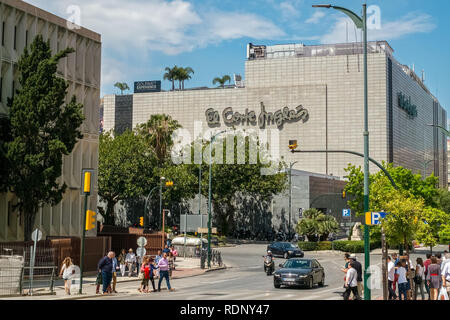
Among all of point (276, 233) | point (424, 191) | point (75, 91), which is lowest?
point (276, 233)

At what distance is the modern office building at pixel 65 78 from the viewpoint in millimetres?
34188

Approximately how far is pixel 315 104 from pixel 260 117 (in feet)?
32.6

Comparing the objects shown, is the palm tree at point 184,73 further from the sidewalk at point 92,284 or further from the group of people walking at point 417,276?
the group of people walking at point 417,276

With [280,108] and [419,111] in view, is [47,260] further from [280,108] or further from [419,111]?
[419,111]

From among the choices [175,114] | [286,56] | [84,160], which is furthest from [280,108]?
[84,160]

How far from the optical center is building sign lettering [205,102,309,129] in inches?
4082

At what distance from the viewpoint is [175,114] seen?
377ft

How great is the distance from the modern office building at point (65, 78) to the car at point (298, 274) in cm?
1654

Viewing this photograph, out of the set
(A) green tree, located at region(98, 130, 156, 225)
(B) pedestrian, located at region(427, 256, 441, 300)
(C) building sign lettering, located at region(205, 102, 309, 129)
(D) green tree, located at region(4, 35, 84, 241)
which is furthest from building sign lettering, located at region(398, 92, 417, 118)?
(B) pedestrian, located at region(427, 256, 441, 300)

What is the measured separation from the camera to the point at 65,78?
3806cm

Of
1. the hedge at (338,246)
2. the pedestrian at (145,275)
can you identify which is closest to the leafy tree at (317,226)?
the hedge at (338,246)
